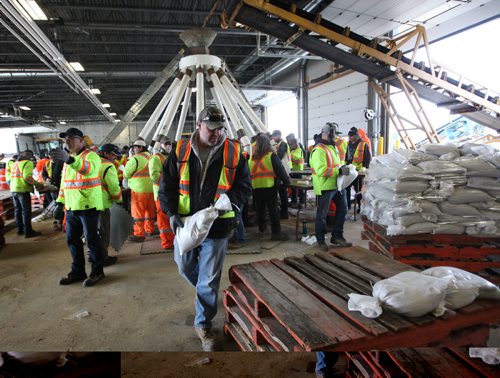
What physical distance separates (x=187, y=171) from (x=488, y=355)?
92.1 inches

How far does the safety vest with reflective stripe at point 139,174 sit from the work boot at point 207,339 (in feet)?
11.5

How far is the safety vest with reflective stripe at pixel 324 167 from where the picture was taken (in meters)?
4.79

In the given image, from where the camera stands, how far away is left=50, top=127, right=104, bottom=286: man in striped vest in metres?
3.82

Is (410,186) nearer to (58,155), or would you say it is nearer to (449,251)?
(449,251)

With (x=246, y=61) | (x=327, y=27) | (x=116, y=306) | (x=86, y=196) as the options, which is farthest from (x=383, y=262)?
(x=246, y=61)

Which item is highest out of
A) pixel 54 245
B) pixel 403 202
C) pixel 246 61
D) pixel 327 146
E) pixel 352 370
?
pixel 246 61

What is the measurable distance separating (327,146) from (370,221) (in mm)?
1336

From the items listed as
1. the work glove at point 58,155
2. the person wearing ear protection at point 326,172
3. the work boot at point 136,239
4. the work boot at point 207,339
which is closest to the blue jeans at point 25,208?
the work boot at point 136,239

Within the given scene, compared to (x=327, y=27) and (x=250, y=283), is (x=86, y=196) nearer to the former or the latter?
(x=250, y=283)

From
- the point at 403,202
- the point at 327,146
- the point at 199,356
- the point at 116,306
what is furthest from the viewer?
the point at 327,146

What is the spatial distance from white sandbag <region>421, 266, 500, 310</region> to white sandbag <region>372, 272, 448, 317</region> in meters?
0.07

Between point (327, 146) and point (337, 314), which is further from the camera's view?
point (327, 146)

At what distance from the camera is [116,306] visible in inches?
139

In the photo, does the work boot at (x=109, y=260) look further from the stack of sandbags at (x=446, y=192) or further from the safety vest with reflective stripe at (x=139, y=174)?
the stack of sandbags at (x=446, y=192)
